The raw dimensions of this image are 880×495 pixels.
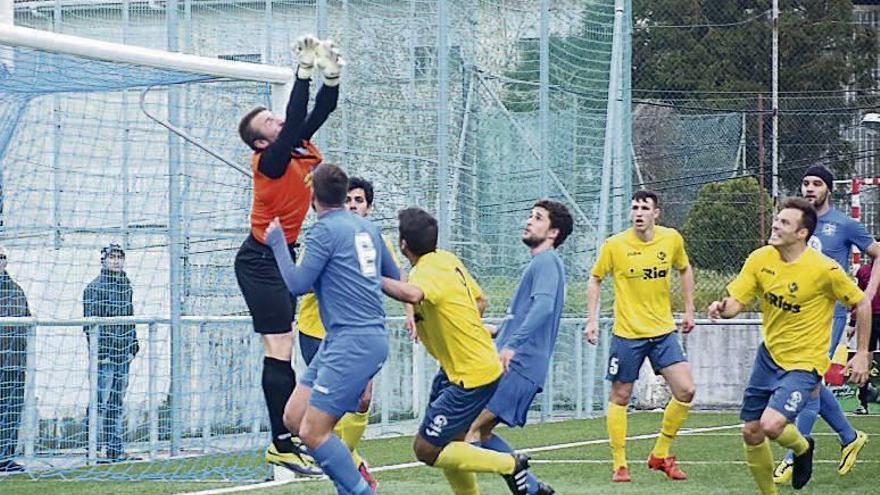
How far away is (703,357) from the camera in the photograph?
2047 centimetres

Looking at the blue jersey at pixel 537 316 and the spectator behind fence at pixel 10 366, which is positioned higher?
the blue jersey at pixel 537 316

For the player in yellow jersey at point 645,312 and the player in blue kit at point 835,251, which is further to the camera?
the player in yellow jersey at point 645,312

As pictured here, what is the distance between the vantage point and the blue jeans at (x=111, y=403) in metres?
12.9

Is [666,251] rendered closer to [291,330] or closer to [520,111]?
[291,330]

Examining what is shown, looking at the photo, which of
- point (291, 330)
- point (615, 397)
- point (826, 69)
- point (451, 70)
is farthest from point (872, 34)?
point (291, 330)

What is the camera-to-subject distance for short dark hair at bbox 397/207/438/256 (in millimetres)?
8594

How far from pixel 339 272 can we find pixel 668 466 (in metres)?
4.19

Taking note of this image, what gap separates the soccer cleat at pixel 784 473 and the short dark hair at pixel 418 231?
357 centimetres

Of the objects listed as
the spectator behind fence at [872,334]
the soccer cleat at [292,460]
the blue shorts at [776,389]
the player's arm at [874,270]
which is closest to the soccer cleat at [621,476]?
the blue shorts at [776,389]

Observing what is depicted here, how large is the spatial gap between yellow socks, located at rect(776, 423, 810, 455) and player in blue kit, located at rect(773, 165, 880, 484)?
118 centimetres

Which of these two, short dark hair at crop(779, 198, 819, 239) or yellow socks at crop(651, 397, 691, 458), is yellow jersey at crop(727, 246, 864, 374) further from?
yellow socks at crop(651, 397, 691, 458)

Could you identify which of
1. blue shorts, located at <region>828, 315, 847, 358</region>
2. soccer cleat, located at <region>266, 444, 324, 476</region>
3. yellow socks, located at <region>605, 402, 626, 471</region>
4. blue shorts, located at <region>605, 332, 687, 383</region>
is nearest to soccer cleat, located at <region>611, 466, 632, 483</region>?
yellow socks, located at <region>605, 402, 626, 471</region>

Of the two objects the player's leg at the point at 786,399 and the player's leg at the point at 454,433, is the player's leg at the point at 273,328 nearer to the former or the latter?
the player's leg at the point at 454,433

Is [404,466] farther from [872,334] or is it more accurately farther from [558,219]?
[872,334]
